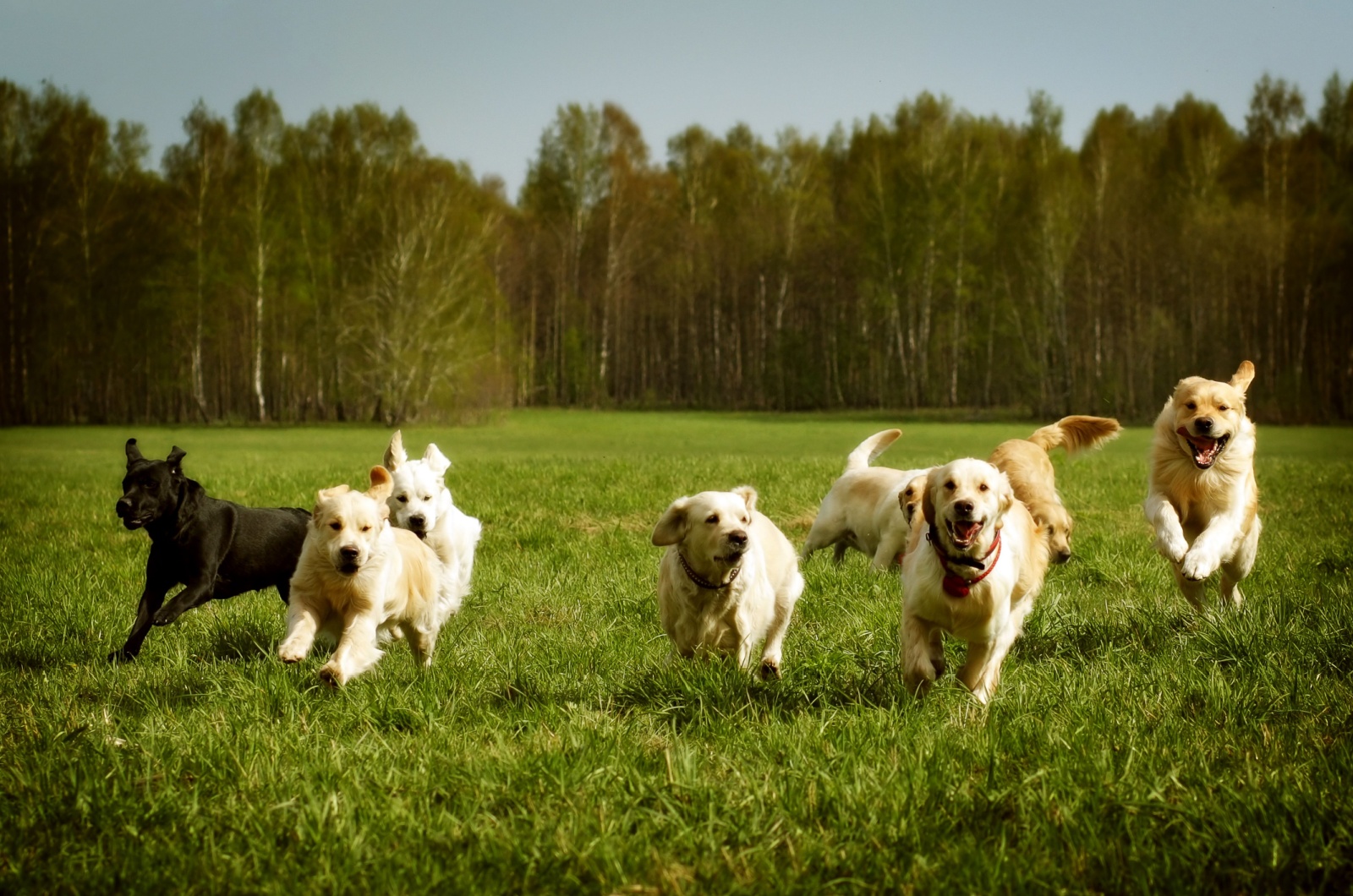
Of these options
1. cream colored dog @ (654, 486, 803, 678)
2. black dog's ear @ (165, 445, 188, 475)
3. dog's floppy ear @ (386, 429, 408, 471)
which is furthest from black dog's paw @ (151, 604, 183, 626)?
cream colored dog @ (654, 486, 803, 678)

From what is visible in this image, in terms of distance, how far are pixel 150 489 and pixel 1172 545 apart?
17.9ft

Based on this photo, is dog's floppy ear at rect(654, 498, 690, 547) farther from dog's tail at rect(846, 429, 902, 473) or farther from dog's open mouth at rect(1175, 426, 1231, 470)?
dog's tail at rect(846, 429, 902, 473)

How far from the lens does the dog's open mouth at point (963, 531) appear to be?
403cm

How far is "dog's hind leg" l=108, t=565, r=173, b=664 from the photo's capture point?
523 centimetres

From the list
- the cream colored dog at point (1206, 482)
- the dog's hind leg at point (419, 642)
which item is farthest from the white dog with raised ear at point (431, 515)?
the cream colored dog at point (1206, 482)

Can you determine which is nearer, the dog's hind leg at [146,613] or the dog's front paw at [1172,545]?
the dog's hind leg at [146,613]

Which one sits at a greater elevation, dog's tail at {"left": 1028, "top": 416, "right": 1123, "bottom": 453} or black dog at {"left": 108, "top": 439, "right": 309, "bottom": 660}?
dog's tail at {"left": 1028, "top": 416, "right": 1123, "bottom": 453}

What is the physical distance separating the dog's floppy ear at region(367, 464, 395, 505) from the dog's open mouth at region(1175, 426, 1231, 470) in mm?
4278

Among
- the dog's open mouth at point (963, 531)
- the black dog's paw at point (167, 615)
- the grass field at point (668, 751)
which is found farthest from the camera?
the black dog's paw at point (167, 615)

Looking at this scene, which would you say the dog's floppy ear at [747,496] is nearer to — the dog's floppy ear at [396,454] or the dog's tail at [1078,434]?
the dog's tail at [1078,434]

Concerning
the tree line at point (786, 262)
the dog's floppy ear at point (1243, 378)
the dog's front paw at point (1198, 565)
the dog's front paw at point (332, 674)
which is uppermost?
the tree line at point (786, 262)

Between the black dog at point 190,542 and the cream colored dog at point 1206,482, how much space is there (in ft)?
16.4

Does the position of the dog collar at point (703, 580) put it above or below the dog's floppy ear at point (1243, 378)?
below

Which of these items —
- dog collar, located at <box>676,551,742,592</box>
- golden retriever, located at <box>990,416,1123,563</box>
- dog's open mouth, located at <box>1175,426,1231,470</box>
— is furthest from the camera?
dog's open mouth, located at <box>1175,426,1231,470</box>
